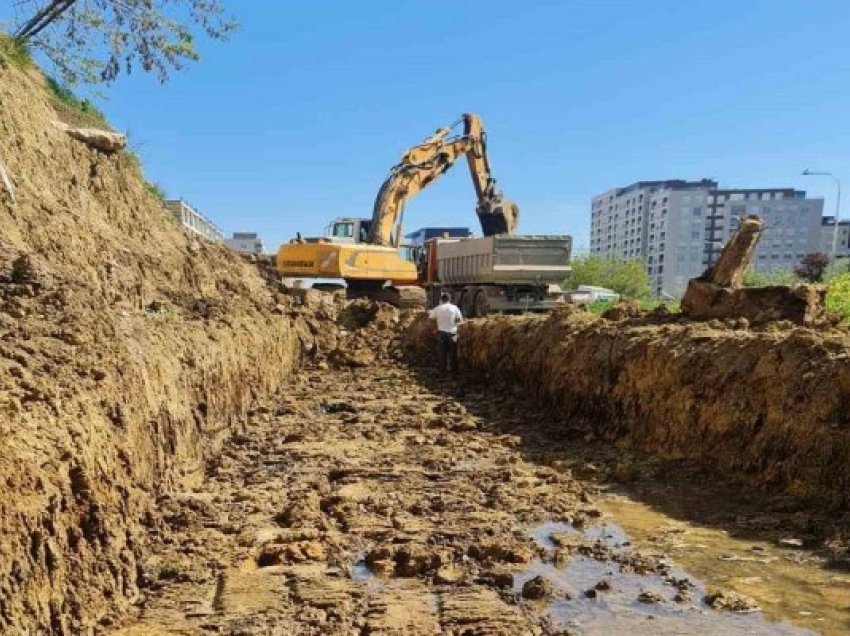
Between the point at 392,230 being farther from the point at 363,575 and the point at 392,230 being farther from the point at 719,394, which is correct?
the point at 363,575

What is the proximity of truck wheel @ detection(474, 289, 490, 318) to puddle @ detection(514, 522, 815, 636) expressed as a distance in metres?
12.3

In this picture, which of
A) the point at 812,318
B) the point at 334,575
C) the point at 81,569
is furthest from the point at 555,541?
the point at 812,318

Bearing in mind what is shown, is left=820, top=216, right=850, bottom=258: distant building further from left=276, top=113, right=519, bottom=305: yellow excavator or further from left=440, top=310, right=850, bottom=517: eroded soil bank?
left=440, top=310, right=850, bottom=517: eroded soil bank

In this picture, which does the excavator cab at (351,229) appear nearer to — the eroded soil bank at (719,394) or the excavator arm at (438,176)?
the excavator arm at (438,176)

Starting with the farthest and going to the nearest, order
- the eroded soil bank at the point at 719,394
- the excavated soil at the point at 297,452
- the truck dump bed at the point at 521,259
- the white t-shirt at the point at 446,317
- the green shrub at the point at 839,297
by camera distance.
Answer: the truck dump bed at the point at 521,259, the white t-shirt at the point at 446,317, the green shrub at the point at 839,297, the eroded soil bank at the point at 719,394, the excavated soil at the point at 297,452

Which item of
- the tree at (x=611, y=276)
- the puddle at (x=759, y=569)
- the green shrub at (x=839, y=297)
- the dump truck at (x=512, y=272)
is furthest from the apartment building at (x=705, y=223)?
the puddle at (x=759, y=569)

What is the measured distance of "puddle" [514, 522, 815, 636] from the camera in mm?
4309

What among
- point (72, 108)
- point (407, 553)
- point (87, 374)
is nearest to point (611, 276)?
point (72, 108)

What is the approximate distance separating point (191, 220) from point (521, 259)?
27.9 ft

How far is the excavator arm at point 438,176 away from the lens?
67.6ft

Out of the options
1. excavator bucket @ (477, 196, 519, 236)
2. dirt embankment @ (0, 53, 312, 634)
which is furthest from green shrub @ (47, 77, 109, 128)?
excavator bucket @ (477, 196, 519, 236)

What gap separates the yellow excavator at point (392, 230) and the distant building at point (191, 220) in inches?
94.2

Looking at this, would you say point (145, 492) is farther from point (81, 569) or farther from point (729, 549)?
point (729, 549)

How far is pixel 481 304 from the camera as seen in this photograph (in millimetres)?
17750
